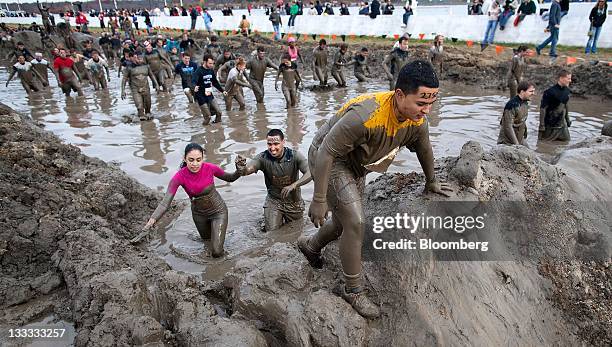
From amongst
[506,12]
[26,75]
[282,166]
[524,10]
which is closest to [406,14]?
[506,12]

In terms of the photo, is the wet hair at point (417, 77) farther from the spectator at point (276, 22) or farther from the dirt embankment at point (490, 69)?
the spectator at point (276, 22)

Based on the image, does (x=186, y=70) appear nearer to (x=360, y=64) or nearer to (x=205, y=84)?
(x=205, y=84)

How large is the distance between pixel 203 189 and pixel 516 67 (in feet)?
28.5

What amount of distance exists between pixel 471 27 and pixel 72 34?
24555 millimetres

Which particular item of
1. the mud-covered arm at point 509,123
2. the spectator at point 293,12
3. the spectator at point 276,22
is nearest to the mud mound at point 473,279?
the mud-covered arm at point 509,123

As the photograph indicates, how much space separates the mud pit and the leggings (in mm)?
707

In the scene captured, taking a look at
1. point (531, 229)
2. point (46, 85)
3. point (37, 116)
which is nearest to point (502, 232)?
point (531, 229)

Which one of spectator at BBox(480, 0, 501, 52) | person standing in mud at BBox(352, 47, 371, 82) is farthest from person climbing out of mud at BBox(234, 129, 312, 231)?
spectator at BBox(480, 0, 501, 52)

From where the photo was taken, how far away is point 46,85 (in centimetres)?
1767

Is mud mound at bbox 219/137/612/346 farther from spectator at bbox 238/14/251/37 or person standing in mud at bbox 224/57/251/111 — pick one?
spectator at bbox 238/14/251/37

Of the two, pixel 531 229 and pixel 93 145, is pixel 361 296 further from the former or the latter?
pixel 93 145

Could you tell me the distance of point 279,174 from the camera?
5695 millimetres

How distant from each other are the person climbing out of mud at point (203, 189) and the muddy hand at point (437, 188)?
2.43 m

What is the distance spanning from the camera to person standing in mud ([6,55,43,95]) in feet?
51.9
